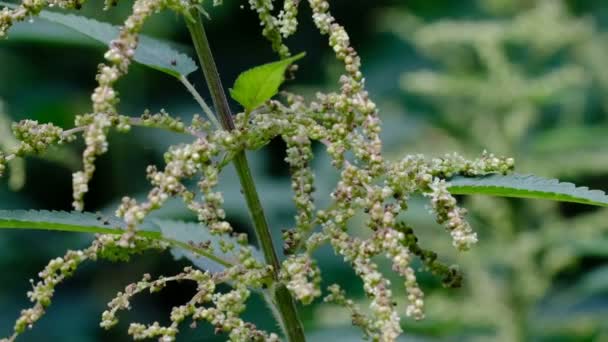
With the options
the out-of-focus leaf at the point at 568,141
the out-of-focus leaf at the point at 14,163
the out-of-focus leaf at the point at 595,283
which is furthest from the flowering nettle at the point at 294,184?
the out-of-focus leaf at the point at 568,141

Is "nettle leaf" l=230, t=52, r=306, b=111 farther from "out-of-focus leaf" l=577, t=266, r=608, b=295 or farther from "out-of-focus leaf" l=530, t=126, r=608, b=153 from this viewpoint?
"out-of-focus leaf" l=530, t=126, r=608, b=153

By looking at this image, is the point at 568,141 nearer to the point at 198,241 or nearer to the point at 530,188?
the point at 198,241

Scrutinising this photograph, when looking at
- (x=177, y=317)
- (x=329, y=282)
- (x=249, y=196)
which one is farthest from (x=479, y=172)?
(x=329, y=282)

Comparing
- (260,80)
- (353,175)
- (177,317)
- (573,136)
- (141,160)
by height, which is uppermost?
(141,160)

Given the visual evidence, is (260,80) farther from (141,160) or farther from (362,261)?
(141,160)

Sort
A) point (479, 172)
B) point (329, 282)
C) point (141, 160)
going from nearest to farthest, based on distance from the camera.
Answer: point (479, 172), point (329, 282), point (141, 160)

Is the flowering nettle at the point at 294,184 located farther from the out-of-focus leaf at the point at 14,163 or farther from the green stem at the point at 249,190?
the out-of-focus leaf at the point at 14,163

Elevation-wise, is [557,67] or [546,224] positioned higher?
[557,67]
